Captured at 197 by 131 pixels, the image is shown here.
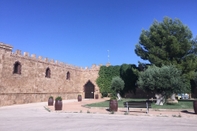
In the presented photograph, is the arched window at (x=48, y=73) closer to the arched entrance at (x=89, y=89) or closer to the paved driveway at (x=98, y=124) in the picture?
the arched entrance at (x=89, y=89)

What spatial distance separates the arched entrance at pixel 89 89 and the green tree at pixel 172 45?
1210 cm

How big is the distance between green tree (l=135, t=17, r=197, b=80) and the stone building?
11639 mm

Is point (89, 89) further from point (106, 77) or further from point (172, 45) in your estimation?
point (172, 45)

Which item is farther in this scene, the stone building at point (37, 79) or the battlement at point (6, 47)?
the stone building at point (37, 79)

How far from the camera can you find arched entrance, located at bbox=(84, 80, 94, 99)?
3095 centimetres

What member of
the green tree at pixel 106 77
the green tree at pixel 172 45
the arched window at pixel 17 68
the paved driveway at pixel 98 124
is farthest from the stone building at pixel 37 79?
the green tree at pixel 172 45

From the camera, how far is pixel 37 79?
22.3 metres

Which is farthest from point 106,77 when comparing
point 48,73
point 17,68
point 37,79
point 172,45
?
point 17,68

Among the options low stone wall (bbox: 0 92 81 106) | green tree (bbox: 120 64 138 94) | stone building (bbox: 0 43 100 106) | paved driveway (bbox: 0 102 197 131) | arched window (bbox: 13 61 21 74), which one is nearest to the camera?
paved driveway (bbox: 0 102 197 131)

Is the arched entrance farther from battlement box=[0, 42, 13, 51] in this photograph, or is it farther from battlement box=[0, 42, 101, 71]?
battlement box=[0, 42, 13, 51]

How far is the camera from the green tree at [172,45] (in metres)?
20.1

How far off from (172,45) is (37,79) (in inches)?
607

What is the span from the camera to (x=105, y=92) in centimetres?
2933

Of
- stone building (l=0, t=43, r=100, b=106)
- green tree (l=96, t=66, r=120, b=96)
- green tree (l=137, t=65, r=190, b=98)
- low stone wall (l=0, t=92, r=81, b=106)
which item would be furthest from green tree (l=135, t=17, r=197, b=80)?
low stone wall (l=0, t=92, r=81, b=106)
